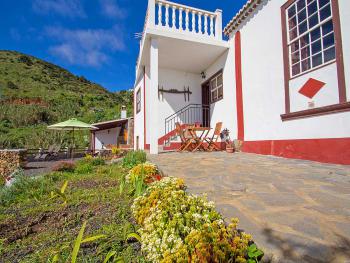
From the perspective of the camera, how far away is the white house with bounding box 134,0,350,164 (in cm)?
376

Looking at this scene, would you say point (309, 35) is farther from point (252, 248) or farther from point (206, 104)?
point (206, 104)

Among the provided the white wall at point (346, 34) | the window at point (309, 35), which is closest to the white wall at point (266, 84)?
the window at point (309, 35)

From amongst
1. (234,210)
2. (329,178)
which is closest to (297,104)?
(329,178)

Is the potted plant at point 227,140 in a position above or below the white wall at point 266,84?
below

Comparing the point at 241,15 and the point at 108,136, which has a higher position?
the point at 241,15

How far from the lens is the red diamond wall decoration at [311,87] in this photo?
4058 mm

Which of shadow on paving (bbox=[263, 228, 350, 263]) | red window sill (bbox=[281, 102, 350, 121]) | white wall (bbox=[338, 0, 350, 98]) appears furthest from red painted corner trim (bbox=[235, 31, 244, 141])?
shadow on paving (bbox=[263, 228, 350, 263])

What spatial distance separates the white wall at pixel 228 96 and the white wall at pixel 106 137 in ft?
37.2

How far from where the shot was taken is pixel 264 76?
554cm

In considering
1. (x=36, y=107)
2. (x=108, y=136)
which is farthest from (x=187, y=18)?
(x=36, y=107)

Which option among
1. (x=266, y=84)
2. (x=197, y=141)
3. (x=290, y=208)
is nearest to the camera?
(x=290, y=208)

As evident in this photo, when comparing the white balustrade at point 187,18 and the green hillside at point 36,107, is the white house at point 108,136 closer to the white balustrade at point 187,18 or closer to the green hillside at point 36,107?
the green hillside at point 36,107

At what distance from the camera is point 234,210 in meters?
1.57

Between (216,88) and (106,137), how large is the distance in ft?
39.4
